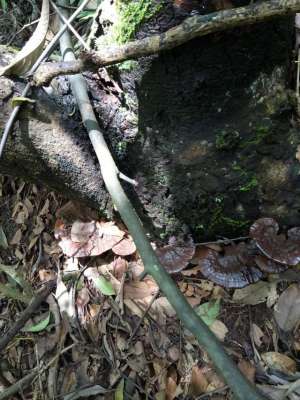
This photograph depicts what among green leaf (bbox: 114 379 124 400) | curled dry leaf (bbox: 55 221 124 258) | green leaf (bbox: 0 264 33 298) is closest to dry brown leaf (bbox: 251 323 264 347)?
green leaf (bbox: 114 379 124 400)

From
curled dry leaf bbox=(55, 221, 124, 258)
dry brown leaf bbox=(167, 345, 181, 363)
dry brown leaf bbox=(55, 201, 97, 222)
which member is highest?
dry brown leaf bbox=(55, 201, 97, 222)

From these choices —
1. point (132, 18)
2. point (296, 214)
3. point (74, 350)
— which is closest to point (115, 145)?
point (132, 18)

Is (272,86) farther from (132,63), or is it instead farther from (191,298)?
(191,298)

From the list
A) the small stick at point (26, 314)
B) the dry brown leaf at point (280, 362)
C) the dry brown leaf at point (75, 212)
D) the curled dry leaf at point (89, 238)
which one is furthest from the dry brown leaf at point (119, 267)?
the dry brown leaf at point (280, 362)

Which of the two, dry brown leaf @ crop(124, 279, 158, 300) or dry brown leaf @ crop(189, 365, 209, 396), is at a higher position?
dry brown leaf @ crop(124, 279, 158, 300)

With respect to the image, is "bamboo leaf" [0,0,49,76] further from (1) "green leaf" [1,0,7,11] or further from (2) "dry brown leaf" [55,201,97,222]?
(1) "green leaf" [1,0,7,11]

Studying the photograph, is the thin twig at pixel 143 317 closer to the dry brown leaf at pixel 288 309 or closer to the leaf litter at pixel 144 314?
the leaf litter at pixel 144 314
